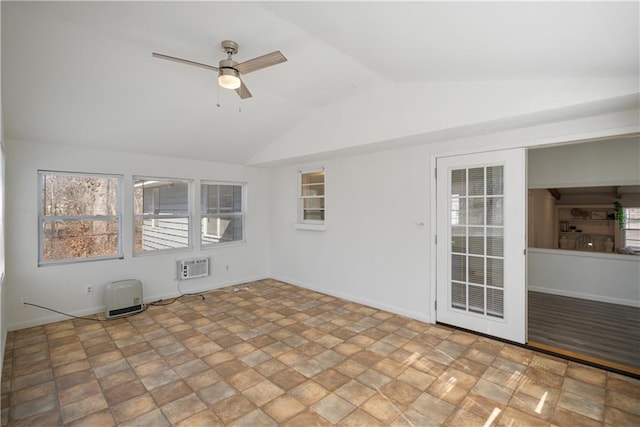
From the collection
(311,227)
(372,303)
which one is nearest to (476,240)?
(372,303)

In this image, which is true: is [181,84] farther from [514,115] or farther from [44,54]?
[514,115]

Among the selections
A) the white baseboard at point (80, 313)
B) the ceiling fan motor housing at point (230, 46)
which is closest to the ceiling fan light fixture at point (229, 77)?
the ceiling fan motor housing at point (230, 46)

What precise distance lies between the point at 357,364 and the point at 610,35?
9.94 ft

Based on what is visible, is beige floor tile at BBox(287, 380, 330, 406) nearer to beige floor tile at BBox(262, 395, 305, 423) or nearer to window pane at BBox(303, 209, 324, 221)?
beige floor tile at BBox(262, 395, 305, 423)

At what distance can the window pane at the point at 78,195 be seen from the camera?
157 inches

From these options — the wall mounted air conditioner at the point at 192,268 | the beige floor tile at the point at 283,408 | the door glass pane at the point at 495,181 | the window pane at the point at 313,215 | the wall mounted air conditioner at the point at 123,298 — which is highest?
the door glass pane at the point at 495,181

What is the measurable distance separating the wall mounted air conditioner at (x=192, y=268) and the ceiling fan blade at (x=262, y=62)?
3639mm

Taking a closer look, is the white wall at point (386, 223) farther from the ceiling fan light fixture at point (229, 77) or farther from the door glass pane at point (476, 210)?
the ceiling fan light fixture at point (229, 77)

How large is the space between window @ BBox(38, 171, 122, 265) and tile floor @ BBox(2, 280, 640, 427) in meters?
0.95

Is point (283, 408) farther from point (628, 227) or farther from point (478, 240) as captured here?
point (628, 227)

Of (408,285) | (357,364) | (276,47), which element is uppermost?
(276,47)

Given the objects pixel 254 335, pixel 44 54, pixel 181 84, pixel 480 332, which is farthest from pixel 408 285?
pixel 44 54

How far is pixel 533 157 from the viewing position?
5.11 meters

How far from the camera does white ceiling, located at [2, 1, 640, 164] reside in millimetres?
1835
